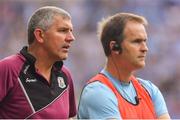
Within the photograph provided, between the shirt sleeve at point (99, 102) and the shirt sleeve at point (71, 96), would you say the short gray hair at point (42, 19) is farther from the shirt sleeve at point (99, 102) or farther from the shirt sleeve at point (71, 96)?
the shirt sleeve at point (99, 102)

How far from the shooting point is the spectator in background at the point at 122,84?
136 inches

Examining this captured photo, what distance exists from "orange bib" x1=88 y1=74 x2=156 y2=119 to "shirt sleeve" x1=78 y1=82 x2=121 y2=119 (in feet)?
0.13

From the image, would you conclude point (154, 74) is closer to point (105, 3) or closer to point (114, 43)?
point (105, 3)

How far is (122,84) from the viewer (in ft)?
11.8

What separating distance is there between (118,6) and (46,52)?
14.0 ft

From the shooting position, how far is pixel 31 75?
11.7ft

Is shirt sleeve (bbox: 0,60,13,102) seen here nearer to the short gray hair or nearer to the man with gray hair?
the man with gray hair

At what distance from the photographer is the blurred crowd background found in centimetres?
724

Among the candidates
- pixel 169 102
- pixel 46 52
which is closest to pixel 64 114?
pixel 46 52

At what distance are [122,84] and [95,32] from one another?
4.08 m

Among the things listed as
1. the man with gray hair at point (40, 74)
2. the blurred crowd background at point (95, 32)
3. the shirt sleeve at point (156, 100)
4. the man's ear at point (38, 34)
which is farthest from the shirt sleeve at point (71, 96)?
the blurred crowd background at point (95, 32)

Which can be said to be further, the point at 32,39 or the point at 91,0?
the point at 91,0

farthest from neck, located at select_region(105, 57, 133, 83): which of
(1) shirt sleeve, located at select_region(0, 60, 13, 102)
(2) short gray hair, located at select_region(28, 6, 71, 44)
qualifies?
(1) shirt sleeve, located at select_region(0, 60, 13, 102)

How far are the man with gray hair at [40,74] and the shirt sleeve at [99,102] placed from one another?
0.71 feet
